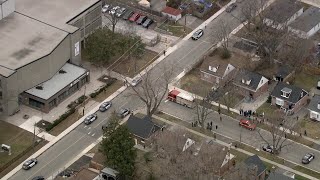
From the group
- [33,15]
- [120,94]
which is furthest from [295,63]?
[33,15]

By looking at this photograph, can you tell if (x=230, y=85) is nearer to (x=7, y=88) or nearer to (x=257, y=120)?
(x=257, y=120)

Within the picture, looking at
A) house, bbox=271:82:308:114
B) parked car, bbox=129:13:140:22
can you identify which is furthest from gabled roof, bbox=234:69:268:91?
parked car, bbox=129:13:140:22

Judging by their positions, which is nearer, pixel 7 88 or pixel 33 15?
pixel 7 88

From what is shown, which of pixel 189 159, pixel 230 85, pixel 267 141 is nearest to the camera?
pixel 189 159

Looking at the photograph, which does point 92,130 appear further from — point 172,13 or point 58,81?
point 172,13

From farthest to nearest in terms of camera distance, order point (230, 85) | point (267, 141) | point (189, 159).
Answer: point (230, 85)
point (267, 141)
point (189, 159)

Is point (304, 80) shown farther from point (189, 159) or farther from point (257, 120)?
point (189, 159)

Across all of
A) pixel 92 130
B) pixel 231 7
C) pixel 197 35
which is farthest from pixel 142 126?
pixel 231 7

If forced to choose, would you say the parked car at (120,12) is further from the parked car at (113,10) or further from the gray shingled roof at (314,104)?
the gray shingled roof at (314,104)
